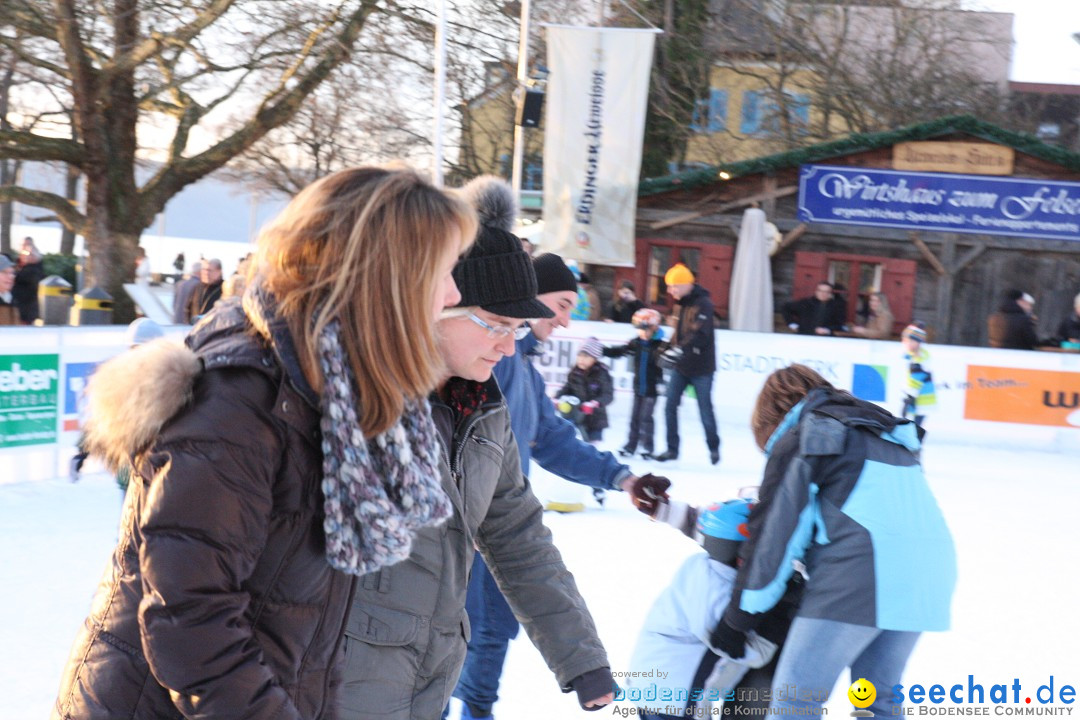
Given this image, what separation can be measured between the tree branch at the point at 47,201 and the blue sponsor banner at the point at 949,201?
417 inches

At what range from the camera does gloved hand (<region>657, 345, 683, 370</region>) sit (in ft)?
30.3

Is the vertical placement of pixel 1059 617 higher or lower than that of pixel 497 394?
lower

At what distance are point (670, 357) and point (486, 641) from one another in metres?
6.26

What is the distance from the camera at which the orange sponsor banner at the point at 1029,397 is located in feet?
37.6

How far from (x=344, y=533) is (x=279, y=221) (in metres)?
0.41

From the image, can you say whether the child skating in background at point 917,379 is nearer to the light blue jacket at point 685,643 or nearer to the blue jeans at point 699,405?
the blue jeans at point 699,405

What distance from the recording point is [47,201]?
15.1 meters

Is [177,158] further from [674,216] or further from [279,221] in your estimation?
[279,221]

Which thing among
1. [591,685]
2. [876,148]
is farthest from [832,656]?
[876,148]

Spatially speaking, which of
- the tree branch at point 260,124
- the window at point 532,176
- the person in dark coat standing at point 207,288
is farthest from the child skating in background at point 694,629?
the window at point 532,176

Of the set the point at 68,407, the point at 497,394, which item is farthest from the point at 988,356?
the point at 497,394

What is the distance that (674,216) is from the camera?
55.8ft

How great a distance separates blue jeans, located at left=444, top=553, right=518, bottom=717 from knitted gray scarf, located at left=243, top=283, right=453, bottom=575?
1.74 m

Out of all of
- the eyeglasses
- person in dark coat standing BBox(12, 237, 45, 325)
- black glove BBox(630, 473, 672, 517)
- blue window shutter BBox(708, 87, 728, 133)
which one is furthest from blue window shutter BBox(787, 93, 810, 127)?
the eyeglasses
